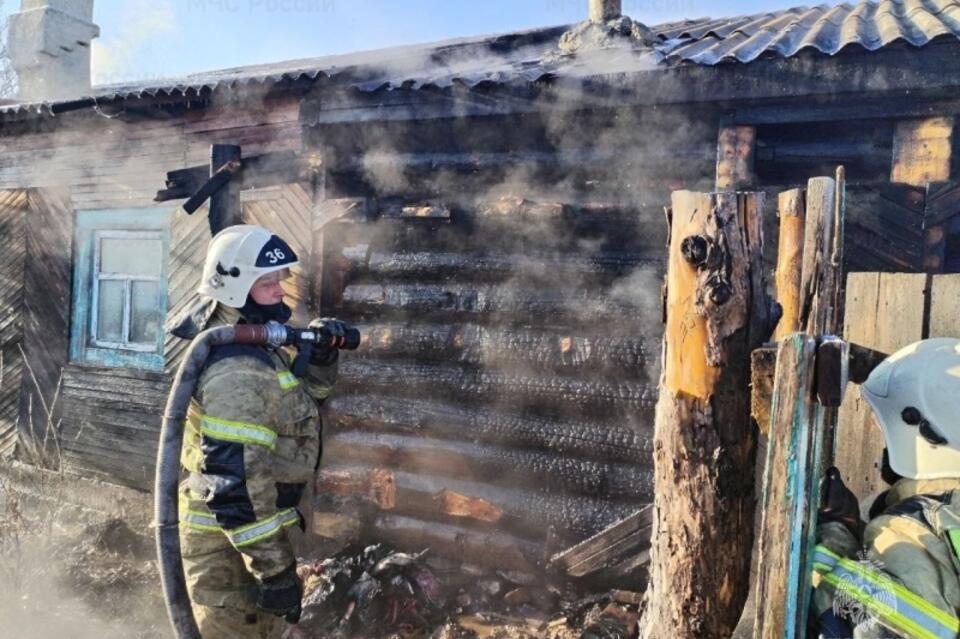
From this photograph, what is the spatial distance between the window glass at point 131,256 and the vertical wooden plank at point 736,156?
573 centimetres

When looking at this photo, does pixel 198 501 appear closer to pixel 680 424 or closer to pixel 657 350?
pixel 680 424

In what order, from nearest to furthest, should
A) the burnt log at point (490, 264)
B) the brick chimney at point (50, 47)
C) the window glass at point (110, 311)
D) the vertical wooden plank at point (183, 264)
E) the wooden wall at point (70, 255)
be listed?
1. the burnt log at point (490, 264)
2. the vertical wooden plank at point (183, 264)
3. the wooden wall at point (70, 255)
4. the window glass at point (110, 311)
5. the brick chimney at point (50, 47)

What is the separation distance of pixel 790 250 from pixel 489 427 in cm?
293

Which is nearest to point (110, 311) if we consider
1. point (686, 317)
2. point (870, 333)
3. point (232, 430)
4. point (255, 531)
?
point (232, 430)

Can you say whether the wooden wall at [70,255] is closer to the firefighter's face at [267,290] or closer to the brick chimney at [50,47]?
the brick chimney at [50,47]

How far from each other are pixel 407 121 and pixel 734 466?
13.7 feet

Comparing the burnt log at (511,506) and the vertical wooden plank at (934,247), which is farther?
the burnt log at (511,506)

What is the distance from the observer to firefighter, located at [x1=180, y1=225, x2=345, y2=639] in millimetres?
2938

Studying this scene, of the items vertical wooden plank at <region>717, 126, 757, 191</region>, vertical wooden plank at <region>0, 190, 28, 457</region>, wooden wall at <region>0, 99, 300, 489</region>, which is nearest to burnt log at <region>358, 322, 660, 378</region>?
vertical wooden plank at <region>717, 126, 757, 191</region>

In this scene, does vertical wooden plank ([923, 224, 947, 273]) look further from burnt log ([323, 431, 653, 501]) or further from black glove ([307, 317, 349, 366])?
black glove ([307, 317, 349, 366])

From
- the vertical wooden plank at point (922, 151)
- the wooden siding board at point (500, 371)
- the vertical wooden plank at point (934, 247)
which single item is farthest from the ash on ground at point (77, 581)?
the vertical wooden plank at point (922, 151)

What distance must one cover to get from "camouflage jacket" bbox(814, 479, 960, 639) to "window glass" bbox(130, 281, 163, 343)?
279 inches

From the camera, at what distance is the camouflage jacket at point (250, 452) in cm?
290

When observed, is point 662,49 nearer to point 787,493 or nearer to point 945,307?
point 945,307
